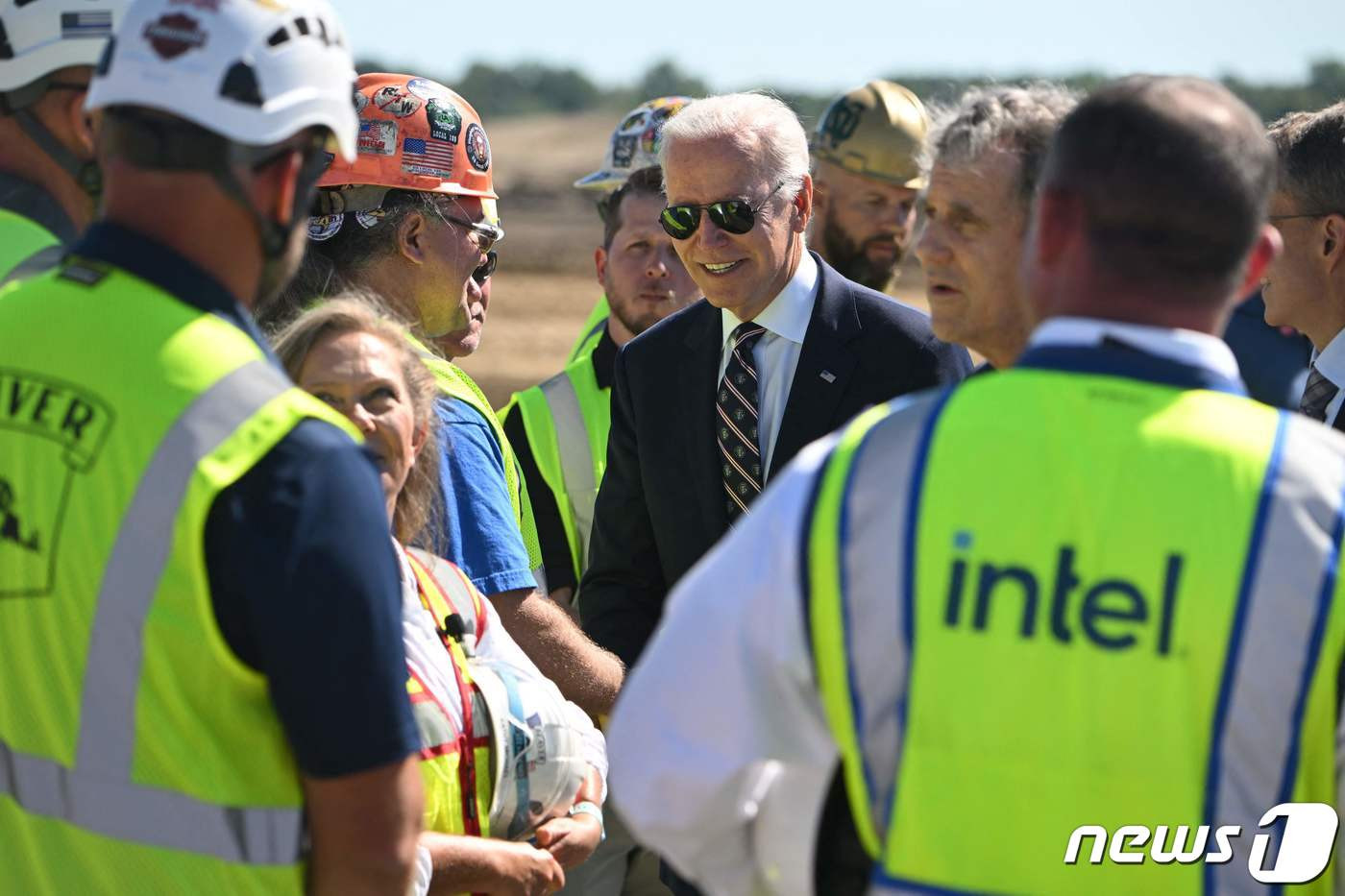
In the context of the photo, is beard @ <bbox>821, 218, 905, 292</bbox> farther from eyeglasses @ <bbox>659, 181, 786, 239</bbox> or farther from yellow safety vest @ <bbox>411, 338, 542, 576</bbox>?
yellow safety vest @ <bbox>411, 338, 542, 576</bbox>

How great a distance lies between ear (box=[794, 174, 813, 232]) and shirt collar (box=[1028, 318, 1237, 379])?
100 inches

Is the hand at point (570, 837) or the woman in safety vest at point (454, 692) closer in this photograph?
the woman in safety vest at point (454, 692)

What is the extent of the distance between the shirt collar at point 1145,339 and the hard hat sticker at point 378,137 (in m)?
2.75

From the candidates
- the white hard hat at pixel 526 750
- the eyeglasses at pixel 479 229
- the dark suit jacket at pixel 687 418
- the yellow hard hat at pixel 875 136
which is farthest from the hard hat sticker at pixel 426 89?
the yellow hard hat at pixel 875 136

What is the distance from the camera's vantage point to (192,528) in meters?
2.20

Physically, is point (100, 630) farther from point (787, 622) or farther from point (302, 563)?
point (787, 622)

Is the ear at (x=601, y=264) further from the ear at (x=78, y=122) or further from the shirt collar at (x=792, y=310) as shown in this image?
the ear at (x=78, y=122)

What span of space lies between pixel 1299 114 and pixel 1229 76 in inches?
2358

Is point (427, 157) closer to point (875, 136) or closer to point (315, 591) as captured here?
point (315, 591)

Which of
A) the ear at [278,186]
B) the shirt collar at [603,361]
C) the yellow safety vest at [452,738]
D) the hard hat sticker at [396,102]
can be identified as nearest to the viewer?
the ear at [278,186]

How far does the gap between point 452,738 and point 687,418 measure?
168cm

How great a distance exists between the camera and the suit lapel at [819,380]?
4363 millimetres

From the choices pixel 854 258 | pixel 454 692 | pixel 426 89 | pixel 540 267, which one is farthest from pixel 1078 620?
pixel 540 267

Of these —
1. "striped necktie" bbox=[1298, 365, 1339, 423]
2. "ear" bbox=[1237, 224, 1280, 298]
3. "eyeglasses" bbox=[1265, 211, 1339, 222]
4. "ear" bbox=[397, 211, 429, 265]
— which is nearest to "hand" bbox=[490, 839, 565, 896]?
"ear" bbox=[1237, 224, 1280, 298]
